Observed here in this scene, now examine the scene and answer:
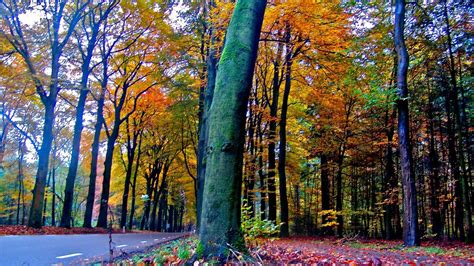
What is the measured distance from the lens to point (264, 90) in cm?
2208

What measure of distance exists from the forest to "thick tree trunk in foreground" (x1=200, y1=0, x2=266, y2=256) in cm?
2

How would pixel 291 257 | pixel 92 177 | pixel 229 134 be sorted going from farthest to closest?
pixel 92 177 → pixel 291 257 → pixel 229 134

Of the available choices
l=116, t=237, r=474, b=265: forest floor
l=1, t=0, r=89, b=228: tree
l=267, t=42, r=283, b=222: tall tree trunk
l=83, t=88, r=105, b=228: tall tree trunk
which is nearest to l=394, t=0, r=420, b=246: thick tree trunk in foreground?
l=116, t=237, r=474, b=265: forest floor

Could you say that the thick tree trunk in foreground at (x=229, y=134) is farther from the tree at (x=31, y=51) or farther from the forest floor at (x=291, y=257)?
the tree at (x=31, y=51)

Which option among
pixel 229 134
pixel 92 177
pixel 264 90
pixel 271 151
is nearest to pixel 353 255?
pixel 229 134

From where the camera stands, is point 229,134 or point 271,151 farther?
point 271,151

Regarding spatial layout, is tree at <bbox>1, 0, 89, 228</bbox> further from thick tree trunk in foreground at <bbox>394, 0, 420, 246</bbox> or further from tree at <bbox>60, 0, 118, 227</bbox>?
thick tree trunk in foreground at <bbox>394, 0, 420, 246</bbox>

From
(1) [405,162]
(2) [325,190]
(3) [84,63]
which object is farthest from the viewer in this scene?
(2) [325,190]

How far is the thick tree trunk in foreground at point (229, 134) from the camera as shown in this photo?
4.13 metres

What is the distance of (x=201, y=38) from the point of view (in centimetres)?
1502

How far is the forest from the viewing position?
7585 mm

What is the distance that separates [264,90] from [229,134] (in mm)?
17982

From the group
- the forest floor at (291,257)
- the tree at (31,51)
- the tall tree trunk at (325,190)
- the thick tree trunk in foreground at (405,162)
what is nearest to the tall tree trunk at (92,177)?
the tree at (31,51)

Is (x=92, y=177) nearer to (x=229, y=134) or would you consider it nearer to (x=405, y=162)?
(x=405, y=162)
